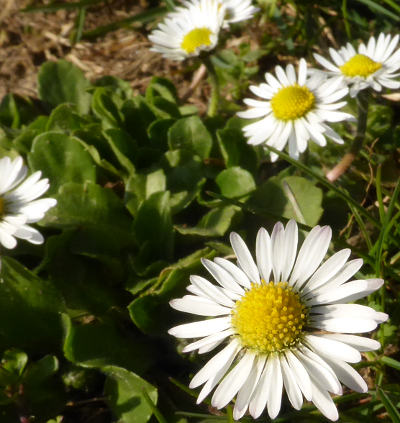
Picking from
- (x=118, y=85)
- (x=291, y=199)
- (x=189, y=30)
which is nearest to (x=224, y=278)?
(x=291, y=199)

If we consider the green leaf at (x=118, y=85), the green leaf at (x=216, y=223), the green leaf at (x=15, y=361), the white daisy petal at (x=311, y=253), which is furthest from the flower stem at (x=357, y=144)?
the green leaf at (x=15, y=361)

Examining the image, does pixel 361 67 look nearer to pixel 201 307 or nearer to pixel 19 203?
pixel 201 307

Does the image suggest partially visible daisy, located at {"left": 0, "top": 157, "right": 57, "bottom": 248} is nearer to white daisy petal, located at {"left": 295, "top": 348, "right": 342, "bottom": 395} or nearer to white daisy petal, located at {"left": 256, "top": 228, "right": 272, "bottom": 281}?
white daisy petal, located at {"left": 256, "top": 228, "right": 272, "bottom": 281}

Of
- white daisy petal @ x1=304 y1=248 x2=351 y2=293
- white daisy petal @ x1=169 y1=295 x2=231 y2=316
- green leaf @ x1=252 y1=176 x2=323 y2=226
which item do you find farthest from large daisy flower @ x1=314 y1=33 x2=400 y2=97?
white daisy petal @ x1=169 y1=295 x2=231 y2=316

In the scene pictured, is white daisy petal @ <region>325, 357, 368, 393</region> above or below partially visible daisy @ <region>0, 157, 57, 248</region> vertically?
below

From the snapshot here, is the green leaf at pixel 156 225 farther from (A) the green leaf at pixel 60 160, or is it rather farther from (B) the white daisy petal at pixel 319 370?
(B) the white daisy petal at pixel 319 370

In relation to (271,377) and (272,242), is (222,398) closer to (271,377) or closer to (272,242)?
(271,377)

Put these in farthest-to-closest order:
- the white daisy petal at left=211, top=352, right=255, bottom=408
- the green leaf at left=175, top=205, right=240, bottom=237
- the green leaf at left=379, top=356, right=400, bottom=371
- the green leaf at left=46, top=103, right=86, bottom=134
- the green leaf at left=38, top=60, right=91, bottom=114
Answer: the green leaf at left=38, top=60, right=91, bottom=114 → the green leaf at left=46, top=103, right=86, bottom=134 → the green leaf at left=175, top=205, right=240, bottom=237 → the green leaf at left=379, top=356, right=400, bottom=371 → the white daisy petal at left=211, top=352, right=255, bottom=408
